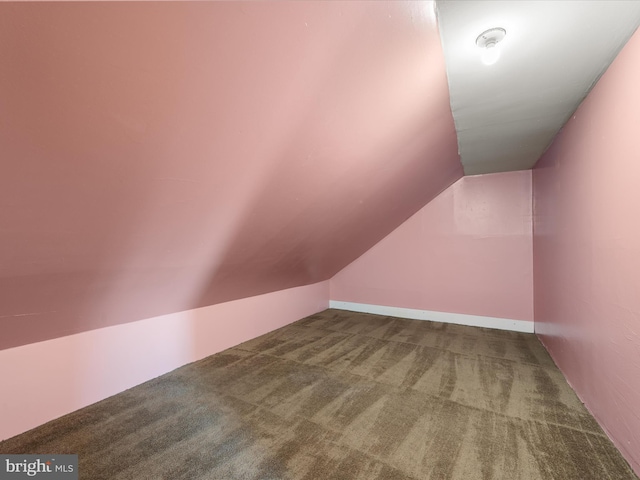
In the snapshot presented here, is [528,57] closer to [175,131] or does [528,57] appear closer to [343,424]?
[175,131]

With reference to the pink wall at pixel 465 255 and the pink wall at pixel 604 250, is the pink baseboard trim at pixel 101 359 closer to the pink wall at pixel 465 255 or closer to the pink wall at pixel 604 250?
the pink wall at pixel 465 255

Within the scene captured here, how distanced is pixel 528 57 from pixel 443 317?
316 cm

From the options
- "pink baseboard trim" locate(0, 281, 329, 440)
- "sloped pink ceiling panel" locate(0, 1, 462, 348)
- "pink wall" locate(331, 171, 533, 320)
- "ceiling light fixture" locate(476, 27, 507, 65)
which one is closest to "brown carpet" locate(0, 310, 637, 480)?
"pink baseboard trim" locate(0, 281, 329, 440)

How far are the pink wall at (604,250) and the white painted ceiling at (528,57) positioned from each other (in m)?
0.11

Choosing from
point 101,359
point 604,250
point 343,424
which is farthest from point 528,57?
point 101,359

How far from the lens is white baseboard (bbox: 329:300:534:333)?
3.40m

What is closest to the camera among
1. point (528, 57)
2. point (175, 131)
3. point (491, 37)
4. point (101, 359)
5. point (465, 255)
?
point (175, 131)

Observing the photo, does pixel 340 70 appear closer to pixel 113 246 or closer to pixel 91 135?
→ pixel 91 135

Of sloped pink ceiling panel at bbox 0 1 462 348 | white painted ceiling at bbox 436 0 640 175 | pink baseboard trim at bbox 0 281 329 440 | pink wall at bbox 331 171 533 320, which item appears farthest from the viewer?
pink wall at bbox 331 171 533 320

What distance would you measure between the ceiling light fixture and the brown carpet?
6.21ft

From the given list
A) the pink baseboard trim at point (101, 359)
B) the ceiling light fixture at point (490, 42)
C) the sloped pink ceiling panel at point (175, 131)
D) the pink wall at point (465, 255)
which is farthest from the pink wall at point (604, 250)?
the pink baseboard trim at point (101, 359)

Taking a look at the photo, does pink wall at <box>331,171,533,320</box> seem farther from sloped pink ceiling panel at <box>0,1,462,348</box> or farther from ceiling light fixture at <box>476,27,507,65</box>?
ceiling light fixture at <box>476,27,507,65</box>

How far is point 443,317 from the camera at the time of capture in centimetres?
381

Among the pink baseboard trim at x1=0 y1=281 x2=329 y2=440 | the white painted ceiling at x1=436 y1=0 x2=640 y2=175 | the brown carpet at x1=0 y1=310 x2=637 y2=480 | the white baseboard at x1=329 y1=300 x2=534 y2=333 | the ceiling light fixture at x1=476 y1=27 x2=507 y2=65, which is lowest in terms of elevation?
the brown carpet at x1=0 y1=310 x2=637 y2=480
